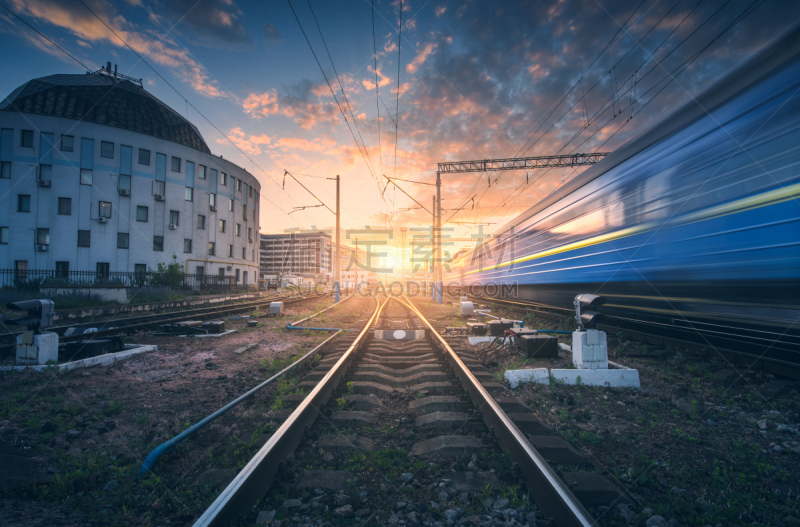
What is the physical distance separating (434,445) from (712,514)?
1720 mm

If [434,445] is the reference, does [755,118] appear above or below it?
above

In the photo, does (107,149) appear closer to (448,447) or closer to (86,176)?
(86,176)

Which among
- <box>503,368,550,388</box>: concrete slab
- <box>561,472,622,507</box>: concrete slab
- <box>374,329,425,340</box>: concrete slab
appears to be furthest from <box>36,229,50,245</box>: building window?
<box>561,472,622,507</box>: concrete slab

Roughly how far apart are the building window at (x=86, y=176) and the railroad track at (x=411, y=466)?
37.6 meters

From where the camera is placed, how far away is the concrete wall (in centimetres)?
2748

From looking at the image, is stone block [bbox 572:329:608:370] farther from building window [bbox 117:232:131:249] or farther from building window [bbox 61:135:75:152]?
building window [bbox 61:135:75:152]

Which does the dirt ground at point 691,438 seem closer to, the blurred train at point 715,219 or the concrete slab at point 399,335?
the blurred train at point 715,219

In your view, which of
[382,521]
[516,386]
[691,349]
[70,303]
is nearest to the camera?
[382,521]

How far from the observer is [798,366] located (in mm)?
3855

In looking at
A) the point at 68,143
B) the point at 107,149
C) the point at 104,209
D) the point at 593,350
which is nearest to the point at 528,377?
the point at 593,350

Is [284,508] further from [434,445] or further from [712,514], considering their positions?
[712,514]

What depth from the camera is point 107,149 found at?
29875mm

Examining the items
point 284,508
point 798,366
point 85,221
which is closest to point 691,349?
point 798,366

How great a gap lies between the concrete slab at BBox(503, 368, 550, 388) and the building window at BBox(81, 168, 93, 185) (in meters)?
38.8
